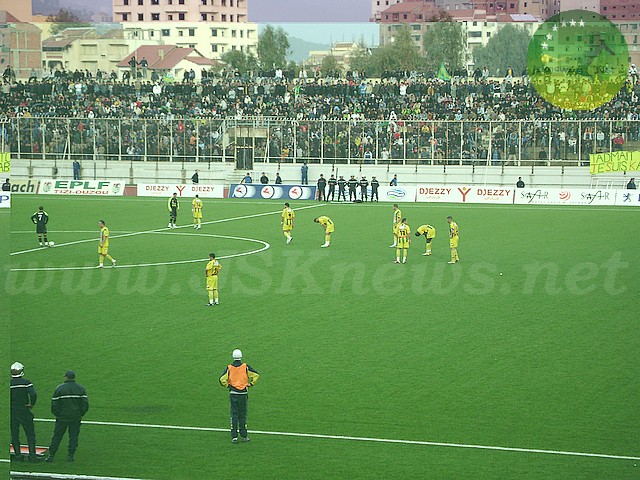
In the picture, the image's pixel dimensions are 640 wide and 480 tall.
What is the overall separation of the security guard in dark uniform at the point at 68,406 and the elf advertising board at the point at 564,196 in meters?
32.6

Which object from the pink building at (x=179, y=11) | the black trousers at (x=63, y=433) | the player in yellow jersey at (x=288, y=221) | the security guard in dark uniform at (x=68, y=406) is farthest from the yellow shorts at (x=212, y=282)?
the pink building at (x=179, y=11)

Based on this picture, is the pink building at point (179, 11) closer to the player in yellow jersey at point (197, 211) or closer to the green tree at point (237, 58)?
the green tree at point (237, 58)

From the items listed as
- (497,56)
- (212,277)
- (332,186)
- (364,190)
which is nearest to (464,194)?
(364,190)

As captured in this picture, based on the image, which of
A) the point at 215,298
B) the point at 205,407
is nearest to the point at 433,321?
the point at 215,298

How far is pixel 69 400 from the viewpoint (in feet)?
33.3

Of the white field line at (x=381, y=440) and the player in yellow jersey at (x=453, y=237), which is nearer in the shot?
the white field line at (x=381, y=440)

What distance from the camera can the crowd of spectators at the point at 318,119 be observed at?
140ft

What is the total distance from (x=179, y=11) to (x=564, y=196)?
36014 mm

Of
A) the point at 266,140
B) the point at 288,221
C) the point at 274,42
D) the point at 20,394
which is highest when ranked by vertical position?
the point at 274,42

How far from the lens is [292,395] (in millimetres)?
14016

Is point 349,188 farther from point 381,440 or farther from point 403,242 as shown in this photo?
point 381,440

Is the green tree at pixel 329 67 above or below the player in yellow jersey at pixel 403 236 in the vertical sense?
above

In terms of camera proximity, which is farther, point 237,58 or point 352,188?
point 352,188

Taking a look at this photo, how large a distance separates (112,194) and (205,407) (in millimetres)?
32717
